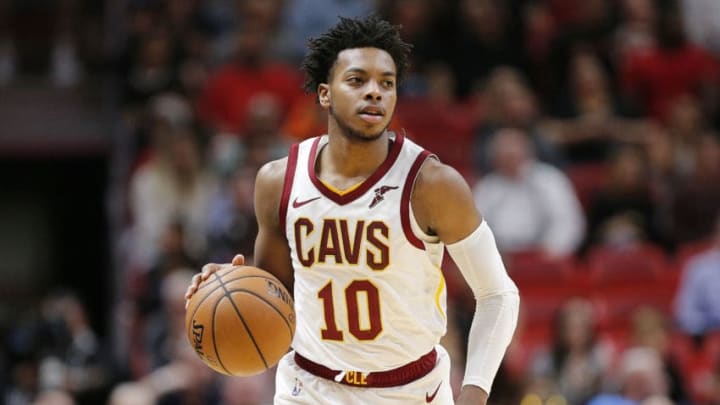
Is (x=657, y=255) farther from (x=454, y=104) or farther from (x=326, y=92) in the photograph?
(x=326, y=92)

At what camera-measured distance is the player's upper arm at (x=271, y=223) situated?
17.7 ft

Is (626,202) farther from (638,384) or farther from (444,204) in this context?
(444,204)

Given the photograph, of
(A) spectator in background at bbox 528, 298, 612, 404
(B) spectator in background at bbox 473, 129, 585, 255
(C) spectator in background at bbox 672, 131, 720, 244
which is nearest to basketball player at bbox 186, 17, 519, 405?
(A) spectator in background at bbox 528, 298, 612, 404

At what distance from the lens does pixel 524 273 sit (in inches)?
413

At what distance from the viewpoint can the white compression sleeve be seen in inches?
199

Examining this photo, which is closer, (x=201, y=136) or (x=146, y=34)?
(x=201, y=136)

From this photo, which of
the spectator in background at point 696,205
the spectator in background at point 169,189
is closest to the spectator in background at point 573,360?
the spectator in background at point 696,205

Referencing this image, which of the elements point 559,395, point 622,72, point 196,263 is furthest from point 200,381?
point 622,72

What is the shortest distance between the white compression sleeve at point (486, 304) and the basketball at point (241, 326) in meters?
0.74

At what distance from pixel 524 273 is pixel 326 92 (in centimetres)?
550

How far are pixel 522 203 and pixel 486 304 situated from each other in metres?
5.67

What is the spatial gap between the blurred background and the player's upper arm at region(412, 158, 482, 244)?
3752 mm

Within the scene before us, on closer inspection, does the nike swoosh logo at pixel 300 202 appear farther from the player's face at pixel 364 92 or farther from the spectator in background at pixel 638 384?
the spectator in background at pixel 638 384

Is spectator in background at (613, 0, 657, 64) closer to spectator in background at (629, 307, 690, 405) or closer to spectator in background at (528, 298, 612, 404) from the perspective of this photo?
spectator in background at (629, 307, 690, 405)
